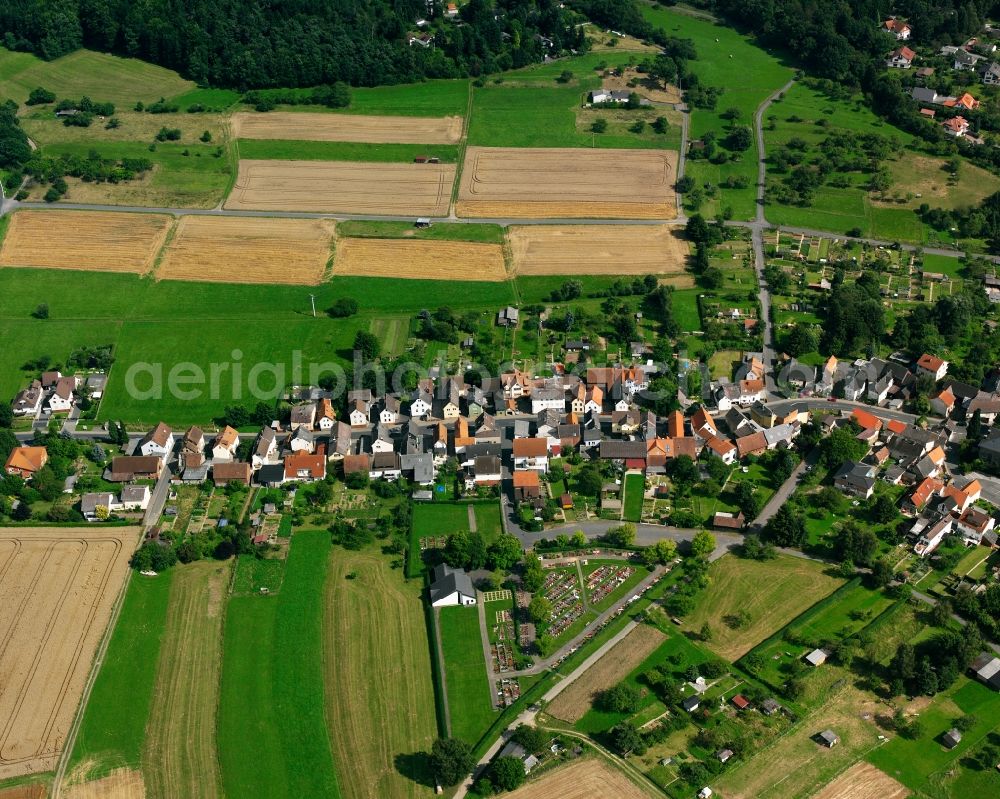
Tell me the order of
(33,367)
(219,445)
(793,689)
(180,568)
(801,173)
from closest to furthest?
(793,689)
(180,568)
(219,445)
(33,367)
(801,173)

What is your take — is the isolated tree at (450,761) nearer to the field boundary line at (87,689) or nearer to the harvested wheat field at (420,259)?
the field boundary line at (87,689)

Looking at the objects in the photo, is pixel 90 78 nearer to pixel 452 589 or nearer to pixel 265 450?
pixel 265 450

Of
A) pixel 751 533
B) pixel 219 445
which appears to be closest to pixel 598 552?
pixel 751 533

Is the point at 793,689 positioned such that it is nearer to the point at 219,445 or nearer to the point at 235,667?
the point at 235,667

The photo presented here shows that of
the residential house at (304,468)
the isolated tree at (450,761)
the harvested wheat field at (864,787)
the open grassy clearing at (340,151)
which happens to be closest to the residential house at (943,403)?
the harvested wheat field at (864,787)

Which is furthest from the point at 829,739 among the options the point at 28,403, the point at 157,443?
the point at 28,403

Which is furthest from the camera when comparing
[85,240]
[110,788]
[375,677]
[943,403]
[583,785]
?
[85,240]
